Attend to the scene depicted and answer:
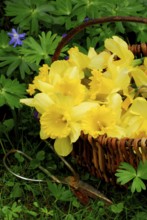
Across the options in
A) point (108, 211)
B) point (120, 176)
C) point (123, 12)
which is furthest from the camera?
point (123, 12)

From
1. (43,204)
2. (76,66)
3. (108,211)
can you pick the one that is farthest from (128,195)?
(76,66)

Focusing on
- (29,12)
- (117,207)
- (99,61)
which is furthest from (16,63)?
(117,207)

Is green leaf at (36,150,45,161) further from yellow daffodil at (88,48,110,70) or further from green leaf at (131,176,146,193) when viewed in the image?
green leaf at (131,176,146,193)

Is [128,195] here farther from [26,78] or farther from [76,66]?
[26,78]

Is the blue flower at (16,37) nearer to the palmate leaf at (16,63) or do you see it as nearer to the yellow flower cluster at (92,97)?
the palmate leaf at (16,63)

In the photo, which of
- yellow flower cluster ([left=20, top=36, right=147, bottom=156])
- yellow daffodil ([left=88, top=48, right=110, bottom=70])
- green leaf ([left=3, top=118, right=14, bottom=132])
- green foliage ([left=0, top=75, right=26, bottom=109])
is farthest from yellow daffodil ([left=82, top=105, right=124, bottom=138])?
green leaf ([left=3, top=118, right=14, bottom=132])

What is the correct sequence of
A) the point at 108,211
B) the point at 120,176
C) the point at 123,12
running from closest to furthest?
the point at 120,176
the point at 108,211
the point at 123,12

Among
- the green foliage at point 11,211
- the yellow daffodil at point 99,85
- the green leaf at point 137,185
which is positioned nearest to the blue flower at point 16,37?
the yellow daffodil at point 99,85
